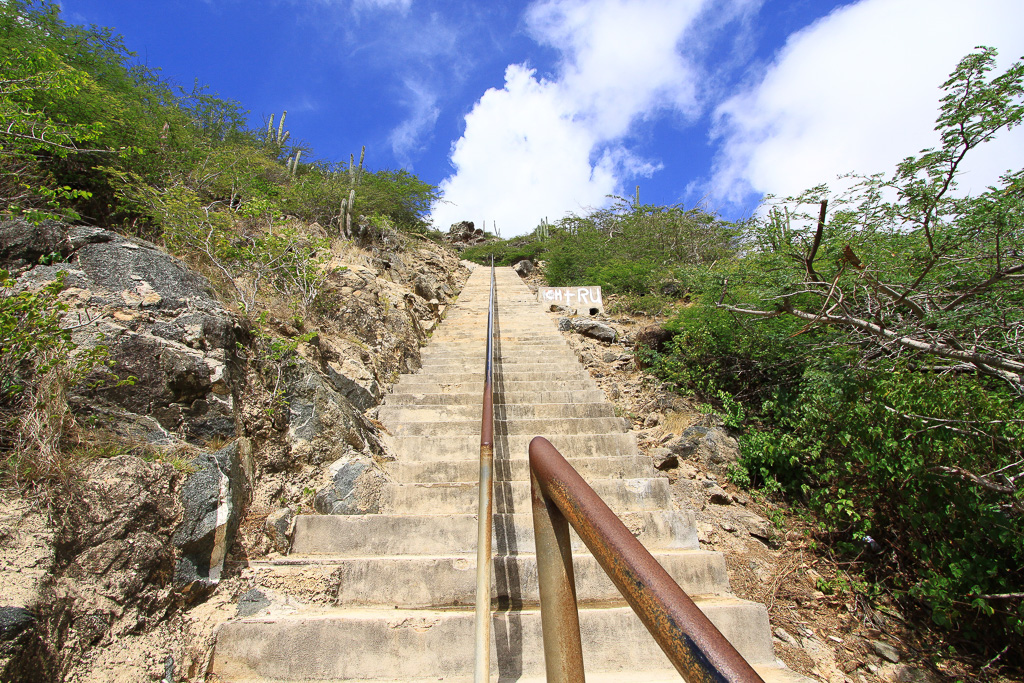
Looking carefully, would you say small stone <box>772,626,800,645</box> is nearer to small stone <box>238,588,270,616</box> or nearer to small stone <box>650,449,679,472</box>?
small stone <box>650,449,679,472</box>

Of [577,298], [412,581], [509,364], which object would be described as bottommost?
[412,581]

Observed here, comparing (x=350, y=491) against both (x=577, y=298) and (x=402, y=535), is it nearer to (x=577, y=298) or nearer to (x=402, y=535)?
(x=402, y=535)

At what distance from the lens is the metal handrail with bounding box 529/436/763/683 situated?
0.61 metres

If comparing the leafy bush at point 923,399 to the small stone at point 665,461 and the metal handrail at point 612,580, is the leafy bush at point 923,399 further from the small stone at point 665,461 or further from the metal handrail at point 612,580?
the metal handrail at point 612,580

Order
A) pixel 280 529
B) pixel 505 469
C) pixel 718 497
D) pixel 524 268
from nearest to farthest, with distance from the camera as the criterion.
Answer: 1. pixel 280 529
2. pixel 505 469
3. pixel 718 497
4. pixel 524 268

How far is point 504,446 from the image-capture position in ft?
11.4

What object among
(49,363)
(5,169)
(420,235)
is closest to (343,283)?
(5,169)

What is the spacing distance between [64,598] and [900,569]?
178 inches

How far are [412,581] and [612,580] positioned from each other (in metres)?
1.80

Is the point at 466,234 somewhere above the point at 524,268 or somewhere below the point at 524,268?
above

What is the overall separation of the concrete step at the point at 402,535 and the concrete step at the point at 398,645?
461 mm

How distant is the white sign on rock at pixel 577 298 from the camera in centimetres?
997

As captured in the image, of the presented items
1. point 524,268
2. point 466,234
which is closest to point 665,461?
point 524,268

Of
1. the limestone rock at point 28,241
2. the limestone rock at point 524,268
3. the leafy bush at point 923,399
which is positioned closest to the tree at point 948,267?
the leafy bush at point 923,399
